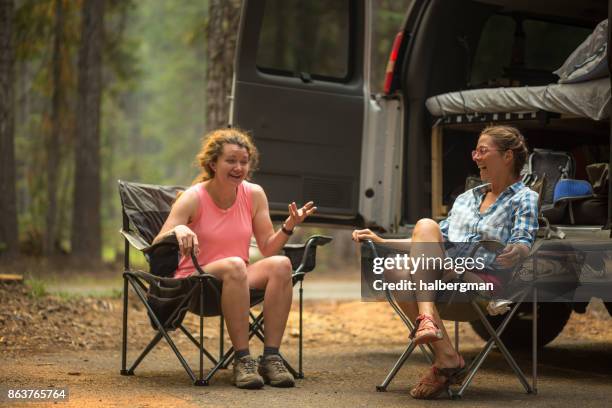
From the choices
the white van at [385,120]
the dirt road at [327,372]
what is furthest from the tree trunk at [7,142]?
the white van at [385,120]

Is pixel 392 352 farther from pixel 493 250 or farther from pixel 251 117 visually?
pixel 493 250

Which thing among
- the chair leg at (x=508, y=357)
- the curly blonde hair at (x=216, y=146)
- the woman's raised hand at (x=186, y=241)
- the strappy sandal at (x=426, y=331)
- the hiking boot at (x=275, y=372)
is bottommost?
the hiking boot at (x=275, y=372)

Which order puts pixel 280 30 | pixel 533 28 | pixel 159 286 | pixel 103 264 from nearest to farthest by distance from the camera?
pixel 159 286 → pixel 280 30 → pixel 533 28 → pixel 103 264

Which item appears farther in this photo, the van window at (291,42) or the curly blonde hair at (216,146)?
the van window at (291,42)

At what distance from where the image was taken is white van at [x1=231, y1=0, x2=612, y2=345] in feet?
19.7

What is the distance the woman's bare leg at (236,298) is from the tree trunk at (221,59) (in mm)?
3782

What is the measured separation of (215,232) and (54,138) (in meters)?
9.55

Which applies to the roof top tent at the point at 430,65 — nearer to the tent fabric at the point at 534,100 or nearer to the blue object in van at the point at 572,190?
the tent fabric at the point at 534,100

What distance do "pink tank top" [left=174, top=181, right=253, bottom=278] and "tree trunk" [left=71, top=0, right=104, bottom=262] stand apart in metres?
8.25

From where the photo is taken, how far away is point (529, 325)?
245 inches

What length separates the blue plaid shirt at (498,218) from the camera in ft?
14.2

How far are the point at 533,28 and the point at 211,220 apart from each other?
3.81 meters

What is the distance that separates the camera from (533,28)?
300 inches

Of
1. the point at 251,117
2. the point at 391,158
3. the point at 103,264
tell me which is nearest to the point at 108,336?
the point at 251,117
